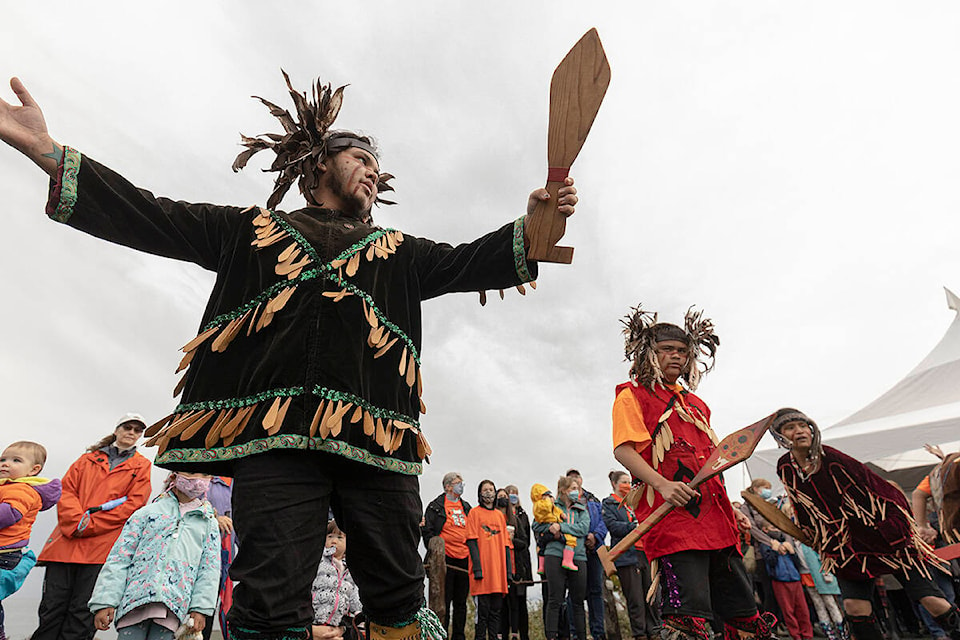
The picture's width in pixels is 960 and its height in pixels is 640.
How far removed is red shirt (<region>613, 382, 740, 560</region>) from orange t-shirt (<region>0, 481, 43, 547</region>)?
15.0 feet

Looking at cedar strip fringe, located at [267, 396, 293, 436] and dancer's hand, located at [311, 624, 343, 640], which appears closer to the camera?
cedar strip fringe, located at [267, 396, 293, 436]

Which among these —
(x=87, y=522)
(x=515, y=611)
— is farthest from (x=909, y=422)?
(x=87, y=522)

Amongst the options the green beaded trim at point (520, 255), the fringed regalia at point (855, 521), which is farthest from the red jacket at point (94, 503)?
the fringed regalia at point (855, 521)

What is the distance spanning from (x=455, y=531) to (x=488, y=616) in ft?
3.55

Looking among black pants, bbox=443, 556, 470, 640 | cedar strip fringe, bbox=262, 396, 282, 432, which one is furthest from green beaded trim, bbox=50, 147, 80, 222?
black pants, bbox=443, 556, 470, 640

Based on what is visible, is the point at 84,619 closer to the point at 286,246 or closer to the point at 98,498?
the point at 98,498

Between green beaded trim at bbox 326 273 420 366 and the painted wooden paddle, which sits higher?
green beaded trim at bbox 326 273 420 366

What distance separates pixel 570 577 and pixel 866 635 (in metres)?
3.89

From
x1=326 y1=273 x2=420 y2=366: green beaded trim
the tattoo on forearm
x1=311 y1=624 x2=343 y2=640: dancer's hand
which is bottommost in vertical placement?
x1=311 y1=624 x2=343 y2=640: dancer's hand

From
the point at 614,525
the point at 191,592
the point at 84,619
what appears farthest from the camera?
the point at 614,525

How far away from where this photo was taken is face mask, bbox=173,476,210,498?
4355 millimetres

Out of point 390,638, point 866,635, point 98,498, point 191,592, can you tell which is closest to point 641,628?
point 866,635

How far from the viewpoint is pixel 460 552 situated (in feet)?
25.1

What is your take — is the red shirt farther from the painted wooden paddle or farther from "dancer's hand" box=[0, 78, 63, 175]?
"dancer's hand" box=[0, 78, 63, 175]
